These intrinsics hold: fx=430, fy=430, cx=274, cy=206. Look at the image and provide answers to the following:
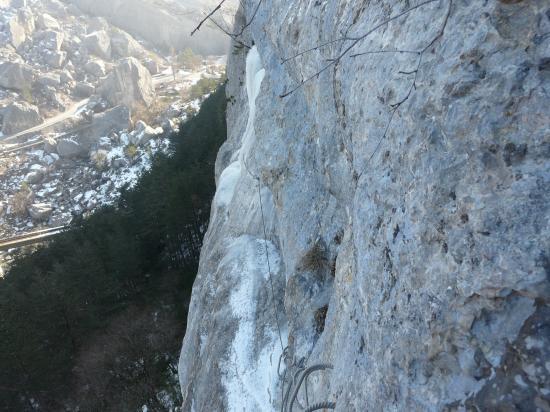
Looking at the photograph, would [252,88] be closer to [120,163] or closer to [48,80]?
[120,163]

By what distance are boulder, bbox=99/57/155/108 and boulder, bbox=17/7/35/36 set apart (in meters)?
28.3

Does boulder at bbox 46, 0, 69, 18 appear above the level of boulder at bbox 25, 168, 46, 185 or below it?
above

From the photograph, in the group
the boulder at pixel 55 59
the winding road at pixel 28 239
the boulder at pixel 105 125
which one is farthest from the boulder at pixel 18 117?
the winding road at pixel 28 239

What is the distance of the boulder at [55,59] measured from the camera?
82000 mm

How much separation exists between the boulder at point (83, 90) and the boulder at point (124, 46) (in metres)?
16.2

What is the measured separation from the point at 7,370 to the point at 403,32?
22.0 meters

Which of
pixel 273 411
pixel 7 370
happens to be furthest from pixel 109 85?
pixel 273 411

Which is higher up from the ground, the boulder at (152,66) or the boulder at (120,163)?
the boulder at (152,66)

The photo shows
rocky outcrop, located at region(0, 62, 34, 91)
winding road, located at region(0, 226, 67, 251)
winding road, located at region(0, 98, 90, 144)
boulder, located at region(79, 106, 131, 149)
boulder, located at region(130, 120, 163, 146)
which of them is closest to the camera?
winding road, located at region(0, 226, 67, 251)

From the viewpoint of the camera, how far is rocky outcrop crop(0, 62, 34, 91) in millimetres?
72438

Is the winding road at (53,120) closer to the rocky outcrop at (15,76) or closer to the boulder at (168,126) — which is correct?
the rocky outcrop at (15,76)

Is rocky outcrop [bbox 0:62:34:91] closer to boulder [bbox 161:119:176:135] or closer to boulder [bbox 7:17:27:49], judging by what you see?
boulder [bbox 7:17:27:49]

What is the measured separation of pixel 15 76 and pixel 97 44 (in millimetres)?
20586

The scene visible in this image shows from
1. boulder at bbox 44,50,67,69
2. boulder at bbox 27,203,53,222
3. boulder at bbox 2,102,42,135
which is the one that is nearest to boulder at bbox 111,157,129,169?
boulder at bbox 27,203,53,222
